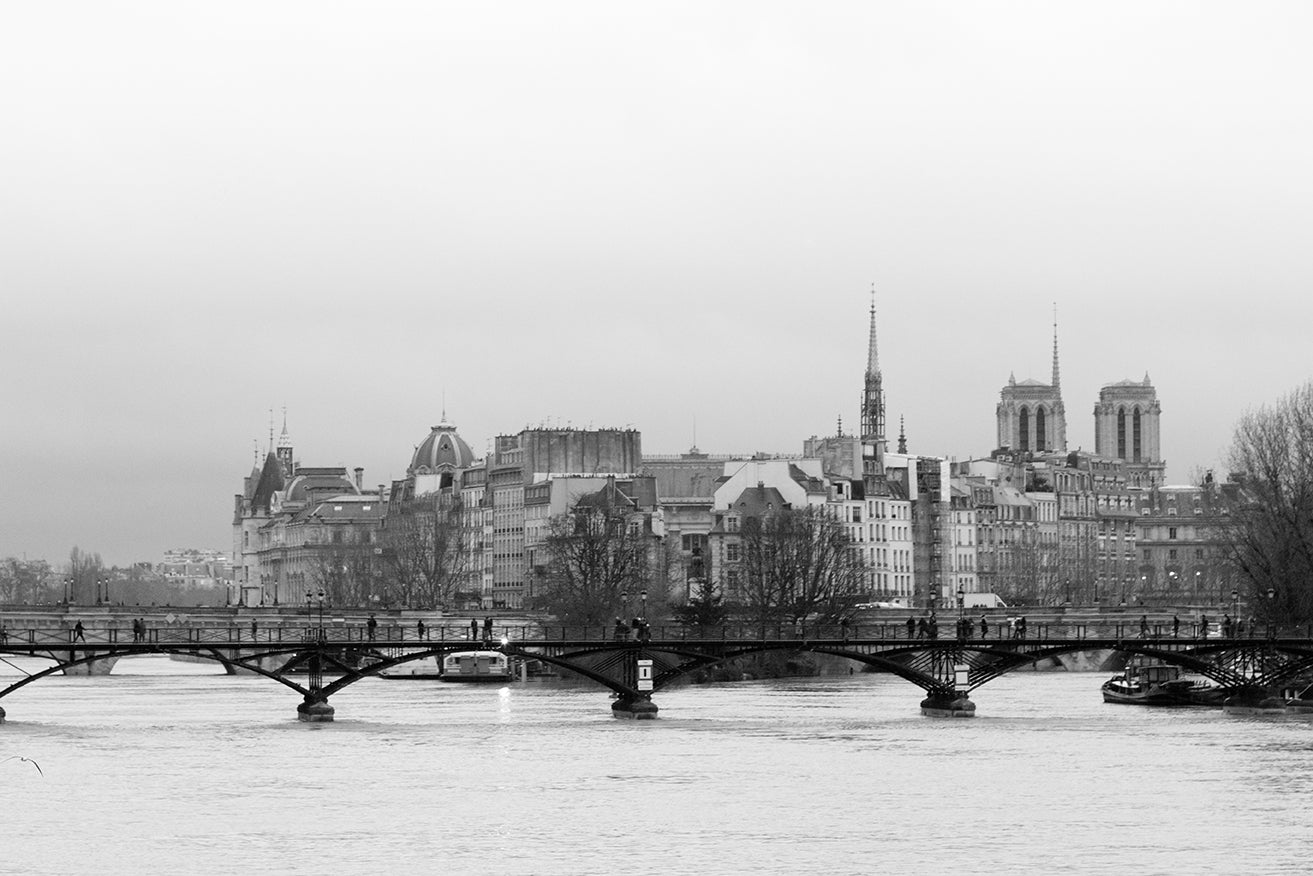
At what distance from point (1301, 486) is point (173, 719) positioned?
3858cm

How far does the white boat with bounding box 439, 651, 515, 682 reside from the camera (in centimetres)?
14000

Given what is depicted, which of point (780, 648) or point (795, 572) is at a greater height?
point (795, 572)

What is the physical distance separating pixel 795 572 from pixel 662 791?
85050 mm

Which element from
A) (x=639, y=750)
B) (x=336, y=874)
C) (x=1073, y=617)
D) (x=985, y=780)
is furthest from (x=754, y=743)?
(x=1073, y=617)

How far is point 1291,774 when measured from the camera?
3078 inches

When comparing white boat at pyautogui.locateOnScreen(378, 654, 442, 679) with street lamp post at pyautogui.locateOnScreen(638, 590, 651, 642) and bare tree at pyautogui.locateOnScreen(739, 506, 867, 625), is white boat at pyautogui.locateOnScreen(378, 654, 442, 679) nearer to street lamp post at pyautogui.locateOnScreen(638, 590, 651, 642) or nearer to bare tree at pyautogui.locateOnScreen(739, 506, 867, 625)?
street lamp post at pyautogui.locateOnScreen(638, 590, 651, 642)

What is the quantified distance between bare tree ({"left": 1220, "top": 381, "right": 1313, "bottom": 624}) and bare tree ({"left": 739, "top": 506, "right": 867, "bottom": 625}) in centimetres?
2749

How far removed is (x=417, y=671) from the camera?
150m

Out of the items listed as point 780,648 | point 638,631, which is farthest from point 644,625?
point 780,648

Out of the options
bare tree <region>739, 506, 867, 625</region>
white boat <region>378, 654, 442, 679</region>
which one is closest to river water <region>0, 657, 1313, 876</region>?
white boat <region>378, 654, 442, 679</region>

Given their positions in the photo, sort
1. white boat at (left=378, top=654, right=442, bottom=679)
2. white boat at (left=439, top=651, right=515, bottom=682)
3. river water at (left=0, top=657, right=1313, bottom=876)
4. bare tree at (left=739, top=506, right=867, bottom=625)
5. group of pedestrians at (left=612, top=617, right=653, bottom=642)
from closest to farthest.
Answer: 1. river water at (left=0, top=657, right=1313, bottom=876)
2. group of pedestrians at (left=612, top=617, right=653, bottom=642)
3. white boat at (left=439, top=651, right=515, bottom=682)
4. white boat at (left=378, top=654, right=442, bottom=679)
5. bare tree at (left=739, top=506, right=867, bottom=625)

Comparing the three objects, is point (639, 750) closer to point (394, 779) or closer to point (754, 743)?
point (754, 743)

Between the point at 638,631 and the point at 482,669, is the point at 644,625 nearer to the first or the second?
the point at 638,631

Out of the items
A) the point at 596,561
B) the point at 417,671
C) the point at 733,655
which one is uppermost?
the point at 596,561
